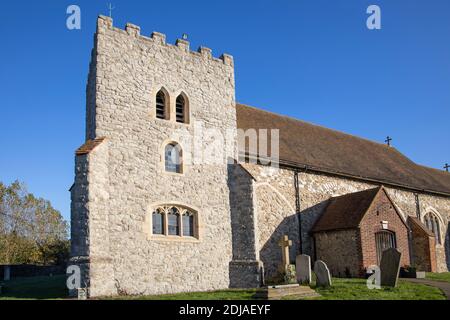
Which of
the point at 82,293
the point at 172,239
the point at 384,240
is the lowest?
the point at 82,293

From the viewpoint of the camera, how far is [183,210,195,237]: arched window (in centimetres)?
1643

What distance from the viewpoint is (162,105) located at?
1722 centimetres

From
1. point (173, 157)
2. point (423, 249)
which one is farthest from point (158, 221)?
point (423, 249)

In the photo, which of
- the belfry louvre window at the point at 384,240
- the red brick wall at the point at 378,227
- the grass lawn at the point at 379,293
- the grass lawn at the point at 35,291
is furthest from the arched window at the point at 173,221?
the belfry louvre window at the point at 384,240

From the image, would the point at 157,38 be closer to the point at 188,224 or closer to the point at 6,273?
the point at 188,224

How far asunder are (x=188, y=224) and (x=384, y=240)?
29.3 feet

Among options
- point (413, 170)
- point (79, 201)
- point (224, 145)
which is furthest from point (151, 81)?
point (413, 170)

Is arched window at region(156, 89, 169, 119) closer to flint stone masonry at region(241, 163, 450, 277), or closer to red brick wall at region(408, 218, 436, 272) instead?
flint stone masonry at region(241, 163, 450, 277)

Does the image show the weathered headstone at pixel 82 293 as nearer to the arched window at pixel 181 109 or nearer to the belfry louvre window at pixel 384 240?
the arched window at pixel 181 109

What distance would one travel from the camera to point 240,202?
17.8m

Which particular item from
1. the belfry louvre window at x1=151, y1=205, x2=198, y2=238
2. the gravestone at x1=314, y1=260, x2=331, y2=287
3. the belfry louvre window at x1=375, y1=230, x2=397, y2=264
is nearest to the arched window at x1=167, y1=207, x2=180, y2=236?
the belfry louvre window at x1=151, y1=205, x2=198, y2=238

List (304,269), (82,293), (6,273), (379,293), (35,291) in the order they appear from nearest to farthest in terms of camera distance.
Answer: (379,293) → (82,293) → (304,269) → (35,291) → (6,273)
